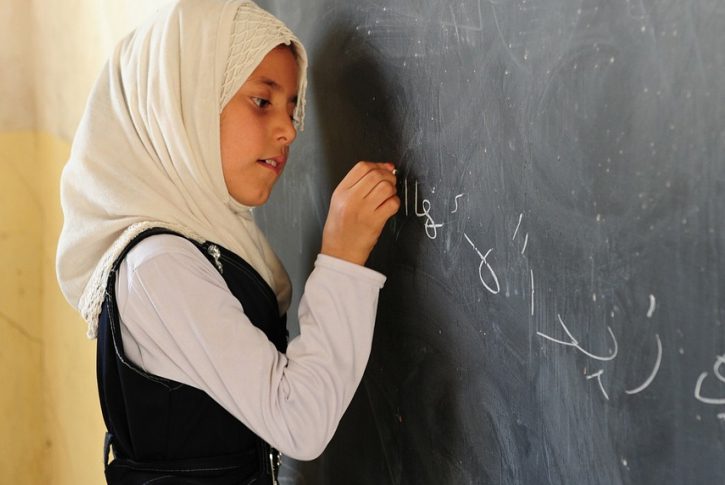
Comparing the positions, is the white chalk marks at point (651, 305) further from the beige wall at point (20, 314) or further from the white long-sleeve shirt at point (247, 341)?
the beige wall at point (20, 314)

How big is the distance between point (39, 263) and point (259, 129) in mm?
1487

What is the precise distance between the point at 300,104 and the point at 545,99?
0.56 meters

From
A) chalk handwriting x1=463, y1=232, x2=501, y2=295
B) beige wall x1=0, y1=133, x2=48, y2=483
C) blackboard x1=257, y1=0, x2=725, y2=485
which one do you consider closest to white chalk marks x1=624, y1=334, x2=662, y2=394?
blackboard x1=257, y1=0, x2=725, y2=485

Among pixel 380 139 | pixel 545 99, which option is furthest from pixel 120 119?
pixel 545 99

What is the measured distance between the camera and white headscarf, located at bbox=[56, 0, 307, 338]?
127cm

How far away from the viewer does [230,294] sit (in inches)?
46.5

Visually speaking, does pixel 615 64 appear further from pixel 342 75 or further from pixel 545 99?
pixel 342 75

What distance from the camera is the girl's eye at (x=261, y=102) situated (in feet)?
4.35

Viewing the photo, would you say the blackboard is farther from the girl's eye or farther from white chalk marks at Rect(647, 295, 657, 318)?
the girl's eye

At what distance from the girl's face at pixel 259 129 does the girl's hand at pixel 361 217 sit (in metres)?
0.16

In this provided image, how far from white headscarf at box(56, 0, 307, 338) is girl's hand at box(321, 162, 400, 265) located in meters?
0.19

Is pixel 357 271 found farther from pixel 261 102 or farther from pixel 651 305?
pixel 651 305

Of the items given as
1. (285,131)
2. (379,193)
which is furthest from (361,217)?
(285,131)

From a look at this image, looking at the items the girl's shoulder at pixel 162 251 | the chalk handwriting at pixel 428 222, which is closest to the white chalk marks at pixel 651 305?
the chalk handwriting at pixel 428 222
